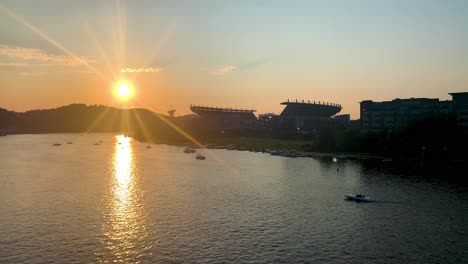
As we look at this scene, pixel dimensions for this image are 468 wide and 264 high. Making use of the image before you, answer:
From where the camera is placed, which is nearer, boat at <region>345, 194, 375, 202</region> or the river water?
the river water

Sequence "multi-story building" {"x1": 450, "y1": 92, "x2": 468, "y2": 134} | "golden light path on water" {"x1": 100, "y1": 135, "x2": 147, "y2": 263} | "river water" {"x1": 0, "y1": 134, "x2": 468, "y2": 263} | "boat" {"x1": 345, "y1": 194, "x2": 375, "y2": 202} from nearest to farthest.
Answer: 1. "river water" {"x1": 0, "y1": 134, "x2": 468, "y2": 263}
2. "golden light path on water" {"x1": 100, "y1": 135, "x2": 147, "y2": 263}
3. "boat" {"x1": 345, "y1": 194, "x2": 375, "y2": 202}
4. "multi-story building" {"x1": 450, "y1": 92, "x2": 468, "y2": 134}

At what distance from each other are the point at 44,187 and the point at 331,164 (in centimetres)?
9529

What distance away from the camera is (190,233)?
57.8 m

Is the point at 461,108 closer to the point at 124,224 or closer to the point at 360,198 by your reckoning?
the point at 360,198

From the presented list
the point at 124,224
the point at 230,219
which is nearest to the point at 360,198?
→ the point at 230,219

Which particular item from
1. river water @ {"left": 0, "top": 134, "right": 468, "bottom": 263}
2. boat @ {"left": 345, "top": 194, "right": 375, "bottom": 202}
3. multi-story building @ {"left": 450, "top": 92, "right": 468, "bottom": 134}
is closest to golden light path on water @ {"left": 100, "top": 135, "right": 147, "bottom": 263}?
river water @ {"left": 0, "top": 134, "right": 468, "bottom": 263}

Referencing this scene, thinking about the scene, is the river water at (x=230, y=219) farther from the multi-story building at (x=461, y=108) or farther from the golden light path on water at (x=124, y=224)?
the multi-story building at (x=461, y=108)

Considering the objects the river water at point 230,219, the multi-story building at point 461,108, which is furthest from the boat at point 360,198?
the multi-story building at point 461,108

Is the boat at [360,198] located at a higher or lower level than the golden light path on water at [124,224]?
higher

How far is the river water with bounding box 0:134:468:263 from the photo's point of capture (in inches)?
1962

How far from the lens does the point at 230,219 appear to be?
65812 millimetres

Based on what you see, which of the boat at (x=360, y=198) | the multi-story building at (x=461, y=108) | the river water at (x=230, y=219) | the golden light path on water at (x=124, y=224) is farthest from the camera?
the multi-story building at (x=461, y=108)

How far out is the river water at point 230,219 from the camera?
49844 mm

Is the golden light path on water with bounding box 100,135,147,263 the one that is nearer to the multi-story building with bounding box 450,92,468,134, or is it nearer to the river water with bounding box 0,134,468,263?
the river water with bounding box 0,134,468,263
